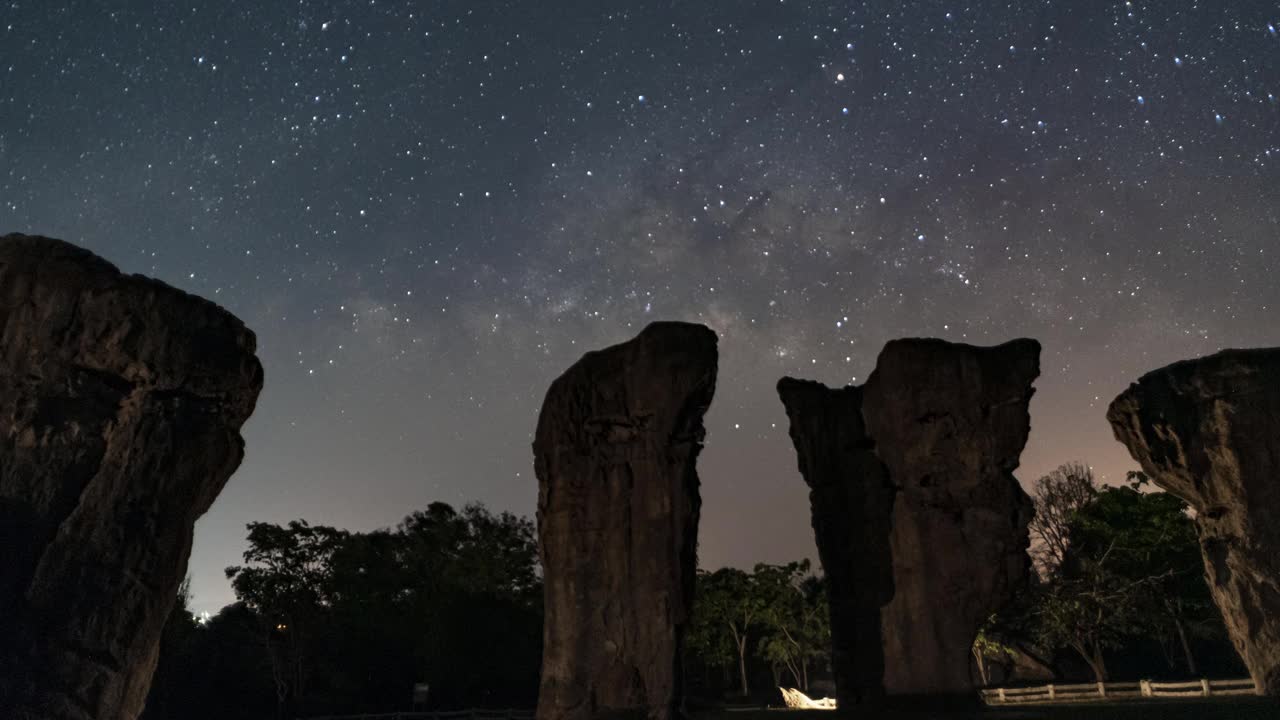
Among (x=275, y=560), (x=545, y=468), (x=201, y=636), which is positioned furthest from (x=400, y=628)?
(x=545, y=468)

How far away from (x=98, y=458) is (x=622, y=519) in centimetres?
994

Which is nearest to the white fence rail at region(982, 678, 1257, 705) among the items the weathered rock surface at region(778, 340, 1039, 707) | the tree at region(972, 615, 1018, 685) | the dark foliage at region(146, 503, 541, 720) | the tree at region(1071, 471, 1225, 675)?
the tree at region(972, 615, 1018, 685)

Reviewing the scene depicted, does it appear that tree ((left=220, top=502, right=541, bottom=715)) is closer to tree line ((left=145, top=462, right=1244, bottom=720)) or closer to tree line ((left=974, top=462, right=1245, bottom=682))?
tree line ((left=145, top=462, right=1244, bottom=720))

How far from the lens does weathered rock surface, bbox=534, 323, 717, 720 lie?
57.4 ft

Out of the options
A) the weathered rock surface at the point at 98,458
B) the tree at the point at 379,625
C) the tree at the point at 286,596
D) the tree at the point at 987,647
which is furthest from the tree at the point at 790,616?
the weathered rock surface at the point at 98,458

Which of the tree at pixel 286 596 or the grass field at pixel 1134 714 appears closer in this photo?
the grass field at pixel 1134 714

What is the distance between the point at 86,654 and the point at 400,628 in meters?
33.2

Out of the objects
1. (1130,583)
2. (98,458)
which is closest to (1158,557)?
(1130,583)

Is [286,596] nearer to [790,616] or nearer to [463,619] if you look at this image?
[463,619]

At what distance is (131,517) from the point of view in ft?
39.2

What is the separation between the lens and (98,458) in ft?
40.4

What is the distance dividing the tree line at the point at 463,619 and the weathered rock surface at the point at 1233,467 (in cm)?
2093

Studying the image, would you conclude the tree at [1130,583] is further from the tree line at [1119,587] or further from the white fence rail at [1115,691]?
the white fence rail at [1115,691]

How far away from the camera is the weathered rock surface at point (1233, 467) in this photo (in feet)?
61.3
